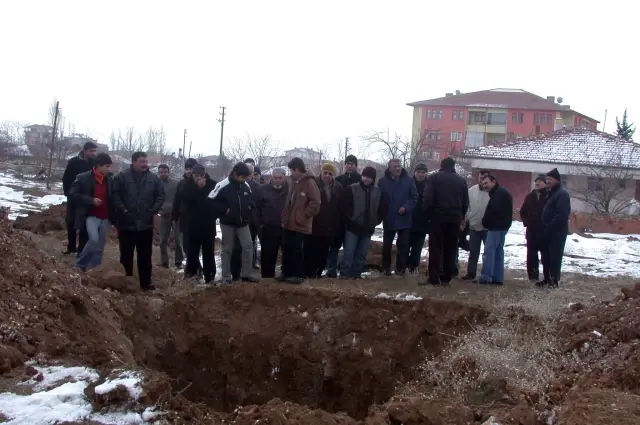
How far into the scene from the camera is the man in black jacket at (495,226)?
9.87 meters

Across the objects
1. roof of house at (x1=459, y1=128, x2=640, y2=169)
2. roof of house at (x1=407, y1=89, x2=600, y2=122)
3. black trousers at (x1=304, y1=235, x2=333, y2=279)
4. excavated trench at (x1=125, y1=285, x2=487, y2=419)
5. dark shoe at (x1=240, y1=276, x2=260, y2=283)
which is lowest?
excavated trench at (x1=125, y1=285, x2=487, y2=419)

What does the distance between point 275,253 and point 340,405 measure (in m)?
2.68

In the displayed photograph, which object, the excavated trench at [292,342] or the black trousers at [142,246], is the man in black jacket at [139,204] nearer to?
the black trousers at [142,246]

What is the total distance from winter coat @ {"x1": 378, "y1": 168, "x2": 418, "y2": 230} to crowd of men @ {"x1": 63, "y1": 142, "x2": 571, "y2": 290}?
0.02 m

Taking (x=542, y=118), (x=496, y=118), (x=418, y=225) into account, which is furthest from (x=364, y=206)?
(x=542, y=118)

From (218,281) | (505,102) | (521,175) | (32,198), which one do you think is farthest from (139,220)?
(505,102)

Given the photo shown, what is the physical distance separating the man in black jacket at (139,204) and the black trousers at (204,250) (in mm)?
867

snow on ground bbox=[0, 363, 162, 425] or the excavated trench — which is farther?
the excavated trench

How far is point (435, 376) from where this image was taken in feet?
21.3

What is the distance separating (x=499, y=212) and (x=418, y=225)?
1.24 m

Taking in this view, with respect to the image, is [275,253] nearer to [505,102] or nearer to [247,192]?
[247,192]

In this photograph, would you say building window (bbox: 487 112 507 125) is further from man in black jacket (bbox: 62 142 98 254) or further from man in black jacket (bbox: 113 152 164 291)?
man in black jacket (bbox: 113 152 164 291)

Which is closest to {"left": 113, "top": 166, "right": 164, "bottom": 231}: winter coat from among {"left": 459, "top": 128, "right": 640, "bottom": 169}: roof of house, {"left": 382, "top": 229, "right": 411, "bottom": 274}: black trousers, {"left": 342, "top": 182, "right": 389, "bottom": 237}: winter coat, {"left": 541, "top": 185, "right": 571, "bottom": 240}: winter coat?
{"left": 342, "top": 182, "right": 389, "bottom": 237}: winter coat

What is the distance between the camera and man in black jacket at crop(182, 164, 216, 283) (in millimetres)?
9438
